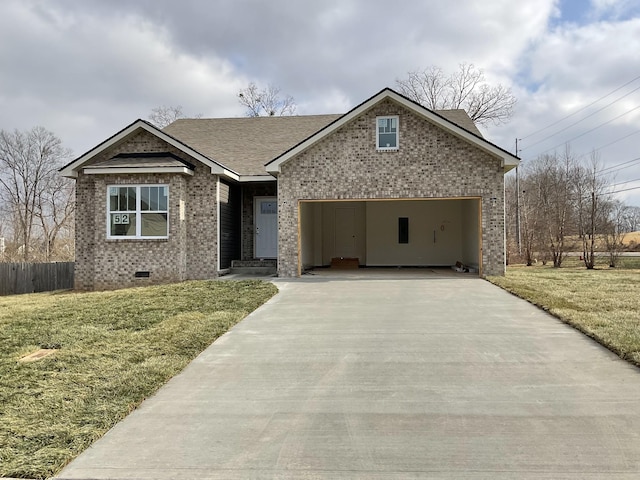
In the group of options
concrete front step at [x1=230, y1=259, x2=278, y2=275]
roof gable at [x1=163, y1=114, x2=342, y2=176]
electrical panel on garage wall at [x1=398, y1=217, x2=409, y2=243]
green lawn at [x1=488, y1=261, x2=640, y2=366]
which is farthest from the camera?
electrical panel on garage wall at [x1=398, y1=217, x2=409, y2=243]

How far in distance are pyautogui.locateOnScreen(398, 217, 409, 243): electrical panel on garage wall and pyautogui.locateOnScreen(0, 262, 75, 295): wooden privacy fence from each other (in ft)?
43.5

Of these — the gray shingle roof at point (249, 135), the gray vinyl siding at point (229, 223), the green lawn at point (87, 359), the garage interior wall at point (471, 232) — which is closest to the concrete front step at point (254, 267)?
the gray vinyl siding at point (229, 223)

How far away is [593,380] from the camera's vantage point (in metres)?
5.25

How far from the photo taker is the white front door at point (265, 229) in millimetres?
17812

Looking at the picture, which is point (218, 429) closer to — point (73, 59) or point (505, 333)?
point (505, 333)

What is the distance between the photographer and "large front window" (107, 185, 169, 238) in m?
14.6

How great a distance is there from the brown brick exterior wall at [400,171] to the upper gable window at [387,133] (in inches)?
5.9

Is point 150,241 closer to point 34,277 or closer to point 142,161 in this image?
point 142,161

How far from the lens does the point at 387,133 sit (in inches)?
573

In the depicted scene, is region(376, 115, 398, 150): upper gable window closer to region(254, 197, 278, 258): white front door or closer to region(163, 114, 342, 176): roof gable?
region(163, 114, 342, 176): roof gable

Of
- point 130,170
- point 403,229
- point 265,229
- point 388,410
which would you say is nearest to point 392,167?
point 265,229

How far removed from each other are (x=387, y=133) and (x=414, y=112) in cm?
101

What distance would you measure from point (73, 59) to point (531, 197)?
35.2 meters

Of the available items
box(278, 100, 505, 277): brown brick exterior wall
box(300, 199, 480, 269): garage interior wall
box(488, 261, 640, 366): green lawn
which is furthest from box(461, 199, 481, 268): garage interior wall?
box(488, 261, 640, 366): green lawn
